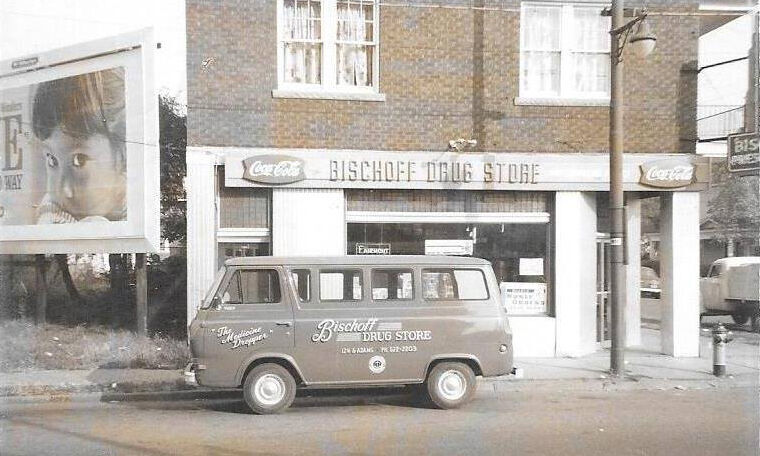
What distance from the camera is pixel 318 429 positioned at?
293 inches

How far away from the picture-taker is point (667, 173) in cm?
1242

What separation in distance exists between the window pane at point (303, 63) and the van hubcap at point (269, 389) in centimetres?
609

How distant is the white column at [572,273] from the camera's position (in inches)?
491

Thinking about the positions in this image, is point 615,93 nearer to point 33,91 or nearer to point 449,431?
point 449,431

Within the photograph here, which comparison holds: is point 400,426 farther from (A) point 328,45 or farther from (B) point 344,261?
(A) point 328,45

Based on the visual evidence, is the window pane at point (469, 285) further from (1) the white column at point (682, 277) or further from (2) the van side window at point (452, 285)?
(1) the white column at point (682, 277)

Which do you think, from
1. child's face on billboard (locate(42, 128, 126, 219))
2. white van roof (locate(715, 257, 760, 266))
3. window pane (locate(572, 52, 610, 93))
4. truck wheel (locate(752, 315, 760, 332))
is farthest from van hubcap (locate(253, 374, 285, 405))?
white van roof (locate(715, 257, 760, 266))

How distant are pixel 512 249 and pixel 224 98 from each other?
6.03m

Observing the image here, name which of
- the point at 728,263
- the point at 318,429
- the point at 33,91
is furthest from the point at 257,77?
the point at 728,263

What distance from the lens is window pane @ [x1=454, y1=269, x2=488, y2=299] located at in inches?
344

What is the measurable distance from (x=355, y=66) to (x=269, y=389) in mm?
6582

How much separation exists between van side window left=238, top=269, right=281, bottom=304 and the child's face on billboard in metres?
5.04

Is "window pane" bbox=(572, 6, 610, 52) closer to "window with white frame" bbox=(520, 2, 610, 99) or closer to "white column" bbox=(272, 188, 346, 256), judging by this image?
"window with white frame" bbox=(520, 2, 610, 99)

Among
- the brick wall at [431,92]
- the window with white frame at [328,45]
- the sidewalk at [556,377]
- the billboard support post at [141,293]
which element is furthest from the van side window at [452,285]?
the billboard support post at [141,293]
